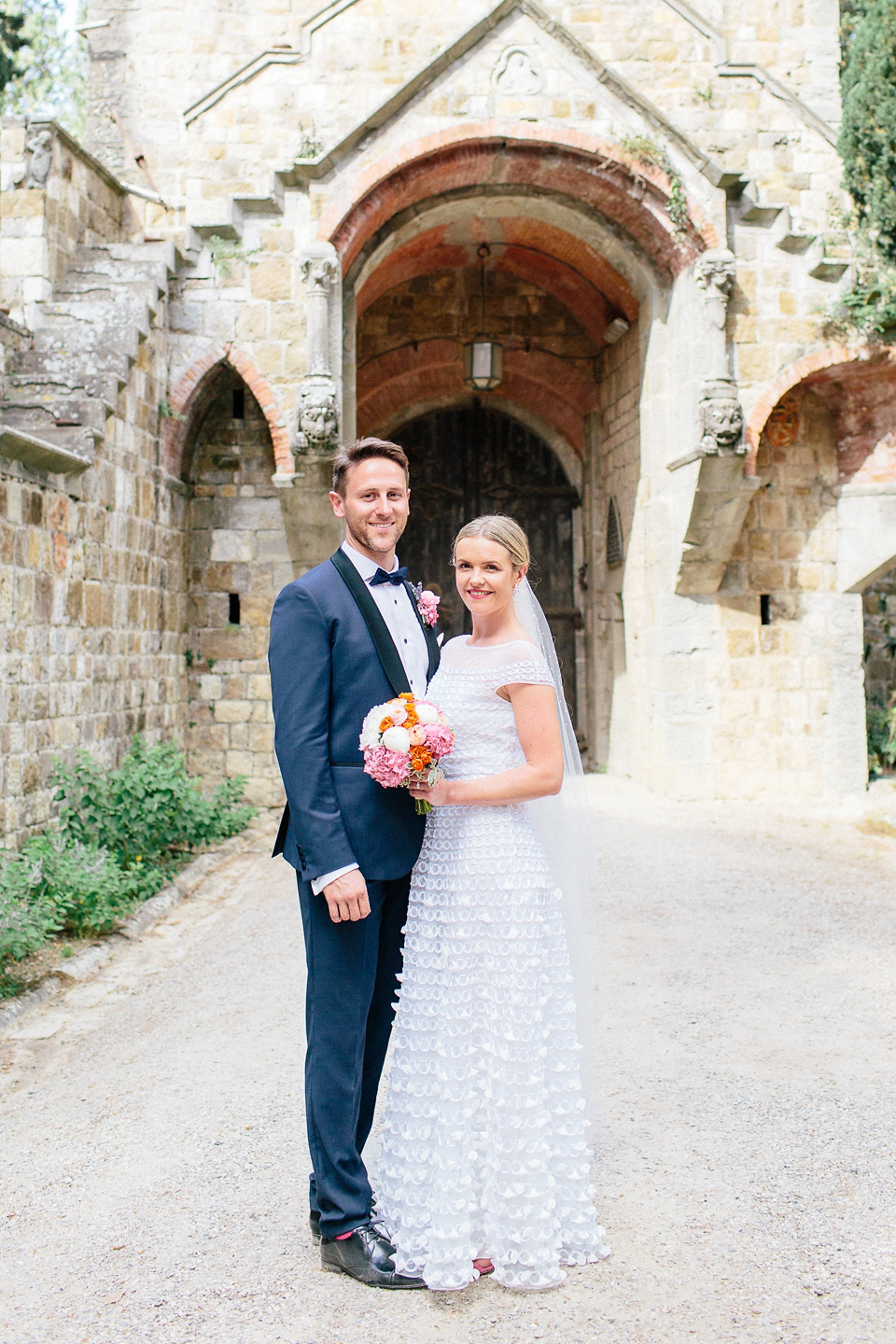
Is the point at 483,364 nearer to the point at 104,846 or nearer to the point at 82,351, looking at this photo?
the point at 82,351

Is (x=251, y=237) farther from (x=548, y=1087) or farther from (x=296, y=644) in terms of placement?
(x=548, y=1087)

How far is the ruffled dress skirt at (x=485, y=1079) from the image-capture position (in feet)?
7.47

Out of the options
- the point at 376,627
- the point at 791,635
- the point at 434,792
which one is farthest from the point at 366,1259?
the point at 791,635

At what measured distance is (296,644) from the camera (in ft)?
7.70

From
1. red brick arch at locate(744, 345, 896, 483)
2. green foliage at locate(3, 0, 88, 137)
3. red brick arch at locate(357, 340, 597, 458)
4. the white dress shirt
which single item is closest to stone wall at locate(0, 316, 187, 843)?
red brick arch at locate(357, 340, 597, 458)

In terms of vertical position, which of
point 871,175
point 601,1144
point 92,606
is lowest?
point 601,1144

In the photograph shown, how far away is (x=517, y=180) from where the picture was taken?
851 cm

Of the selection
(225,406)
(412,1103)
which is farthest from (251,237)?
(412,1103)

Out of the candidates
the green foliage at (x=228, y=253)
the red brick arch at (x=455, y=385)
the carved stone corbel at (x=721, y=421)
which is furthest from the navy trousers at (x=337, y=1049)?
the red brick arch at (x=455, y=385)

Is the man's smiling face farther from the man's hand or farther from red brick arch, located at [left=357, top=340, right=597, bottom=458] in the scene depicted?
red brick arch, located at [left=357, top=340, right=597, bottom=458]

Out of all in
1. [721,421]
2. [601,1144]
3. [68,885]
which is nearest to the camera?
[601,1144]

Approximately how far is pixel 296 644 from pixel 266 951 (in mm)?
3064

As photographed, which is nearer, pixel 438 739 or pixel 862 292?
pixel 438 739

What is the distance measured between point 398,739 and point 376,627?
0.37 meters
